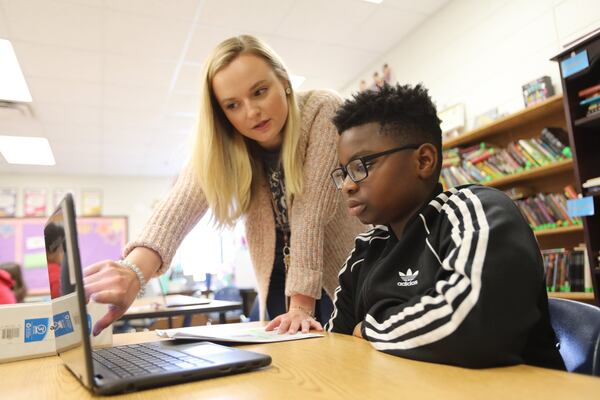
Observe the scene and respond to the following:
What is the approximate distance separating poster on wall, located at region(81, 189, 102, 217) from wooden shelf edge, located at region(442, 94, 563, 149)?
625 centimetres

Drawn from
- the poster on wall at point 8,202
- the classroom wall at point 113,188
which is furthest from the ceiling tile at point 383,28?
the poster on wall at point 8,202

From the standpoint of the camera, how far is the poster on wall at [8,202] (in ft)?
23.4

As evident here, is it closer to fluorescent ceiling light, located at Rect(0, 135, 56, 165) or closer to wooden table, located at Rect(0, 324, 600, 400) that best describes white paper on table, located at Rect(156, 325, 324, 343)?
wooden table, located at Rect(0, 324, 600, 400)

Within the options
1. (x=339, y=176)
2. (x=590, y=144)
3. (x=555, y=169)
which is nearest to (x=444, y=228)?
(x=339, y=176)

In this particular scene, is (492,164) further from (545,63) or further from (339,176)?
(339,176)

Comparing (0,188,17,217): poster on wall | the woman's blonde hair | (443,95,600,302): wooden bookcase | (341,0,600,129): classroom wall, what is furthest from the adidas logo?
(0,188,17,217): poster on wall

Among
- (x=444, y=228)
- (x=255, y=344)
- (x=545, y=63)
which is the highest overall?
(x=545, y=63)

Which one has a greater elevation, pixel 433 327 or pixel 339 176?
pixel 339 176

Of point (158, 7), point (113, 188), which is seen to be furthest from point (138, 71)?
point (113, 188)

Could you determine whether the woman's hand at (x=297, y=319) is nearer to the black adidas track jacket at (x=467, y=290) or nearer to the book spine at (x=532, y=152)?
the black adidas track jacket at (x=467, y=290)

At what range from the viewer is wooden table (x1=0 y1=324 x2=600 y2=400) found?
448 millimetres

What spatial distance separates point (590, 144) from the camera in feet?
7.53

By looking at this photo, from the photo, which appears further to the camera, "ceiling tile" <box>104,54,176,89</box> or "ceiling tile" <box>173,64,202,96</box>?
"ceiling tile" <box>173,64,202,96</box>

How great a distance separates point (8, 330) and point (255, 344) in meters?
0.48
